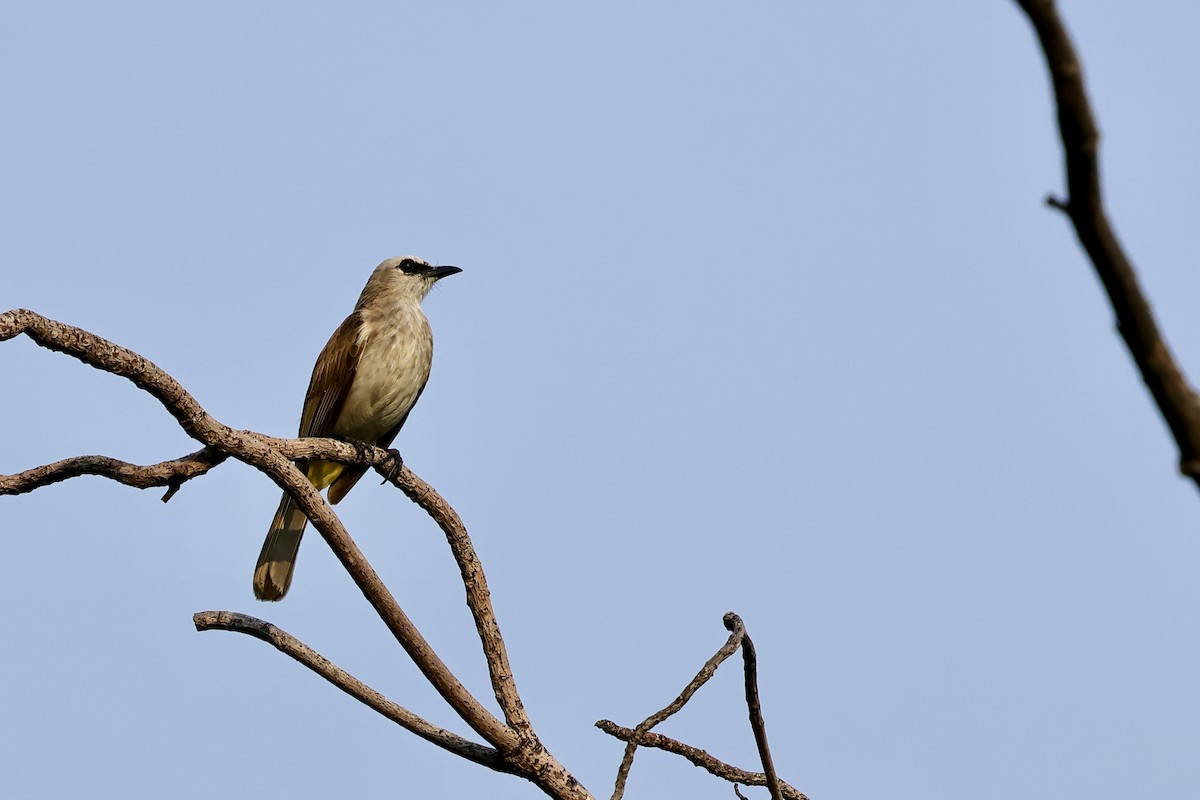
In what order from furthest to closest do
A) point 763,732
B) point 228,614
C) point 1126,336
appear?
point 228,614, point 763,732, point 1126,336

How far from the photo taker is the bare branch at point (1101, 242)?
1.04 meters

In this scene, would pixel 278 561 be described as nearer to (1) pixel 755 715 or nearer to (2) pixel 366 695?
(2) pixel 366 695

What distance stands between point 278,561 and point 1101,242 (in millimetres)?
5430

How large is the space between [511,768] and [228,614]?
0.90 m

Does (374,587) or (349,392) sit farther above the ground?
(349,392)

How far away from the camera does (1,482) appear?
3340 millimetres

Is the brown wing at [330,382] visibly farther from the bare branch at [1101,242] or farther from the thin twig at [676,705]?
the bare branch at [1101,242]

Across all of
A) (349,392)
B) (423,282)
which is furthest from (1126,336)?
(423,282)

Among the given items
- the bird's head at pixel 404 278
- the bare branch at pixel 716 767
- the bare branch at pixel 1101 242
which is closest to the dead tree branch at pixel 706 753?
the bare branch at pixel 716 767

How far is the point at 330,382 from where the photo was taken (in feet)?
24.1

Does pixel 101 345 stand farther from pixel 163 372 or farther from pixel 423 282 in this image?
pixel 423 282

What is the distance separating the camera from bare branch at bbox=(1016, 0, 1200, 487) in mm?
1043

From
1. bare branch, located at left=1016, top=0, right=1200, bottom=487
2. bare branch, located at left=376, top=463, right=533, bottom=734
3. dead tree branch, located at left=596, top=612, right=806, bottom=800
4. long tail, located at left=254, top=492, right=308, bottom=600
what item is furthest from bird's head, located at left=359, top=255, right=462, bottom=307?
bare branch, located at left=1016, top=0, right=1200, bottom=487

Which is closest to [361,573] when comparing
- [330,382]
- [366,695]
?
[366,695]
